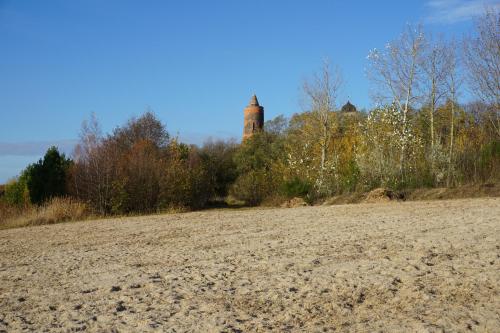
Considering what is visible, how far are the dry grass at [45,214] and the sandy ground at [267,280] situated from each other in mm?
6345

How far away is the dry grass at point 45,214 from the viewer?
59.6 feet

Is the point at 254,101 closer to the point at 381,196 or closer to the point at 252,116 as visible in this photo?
the point at 252,116

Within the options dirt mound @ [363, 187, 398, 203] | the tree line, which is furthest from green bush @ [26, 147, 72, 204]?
dirt mound @ [363, 187, 398, 203]

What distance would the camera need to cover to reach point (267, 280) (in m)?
6.97

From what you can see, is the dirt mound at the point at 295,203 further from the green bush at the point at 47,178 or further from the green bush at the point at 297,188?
the green bush at the point at 47,178

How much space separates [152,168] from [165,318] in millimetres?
17849

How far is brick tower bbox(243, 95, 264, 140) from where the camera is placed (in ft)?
234

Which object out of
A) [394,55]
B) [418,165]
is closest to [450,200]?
[418,165]

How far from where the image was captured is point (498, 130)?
21.6 metres

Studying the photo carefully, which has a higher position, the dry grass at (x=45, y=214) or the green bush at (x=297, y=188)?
the green bush at (x=297, y=188)

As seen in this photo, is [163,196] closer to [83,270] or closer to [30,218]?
[30,218]

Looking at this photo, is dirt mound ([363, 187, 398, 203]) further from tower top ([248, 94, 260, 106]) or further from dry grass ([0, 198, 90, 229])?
tower top ([248, 94, 260, 106])

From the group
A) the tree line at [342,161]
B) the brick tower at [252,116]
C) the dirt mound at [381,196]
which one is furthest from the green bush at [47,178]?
the brick tower at [252,116]

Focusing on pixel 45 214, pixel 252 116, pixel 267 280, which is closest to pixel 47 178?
pixel 45 214
